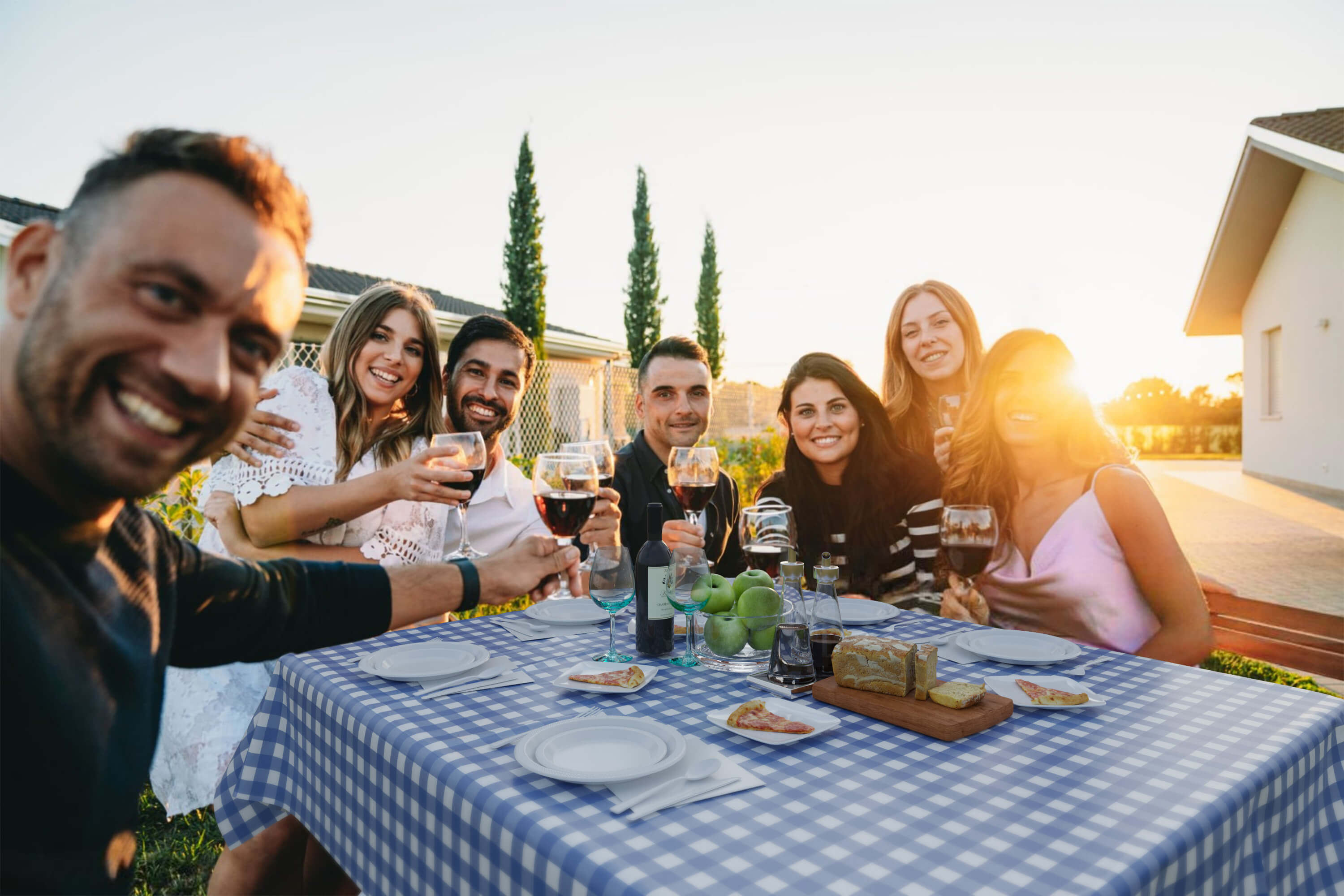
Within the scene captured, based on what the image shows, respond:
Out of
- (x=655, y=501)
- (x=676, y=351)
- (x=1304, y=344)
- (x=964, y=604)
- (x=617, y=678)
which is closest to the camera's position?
(x=617, y=678)

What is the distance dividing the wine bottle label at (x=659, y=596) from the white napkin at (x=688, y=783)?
0.64m

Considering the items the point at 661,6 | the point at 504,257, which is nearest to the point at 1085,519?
the point at 661,6

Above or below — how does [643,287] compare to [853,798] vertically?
above

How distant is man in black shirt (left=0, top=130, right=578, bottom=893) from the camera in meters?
0.77

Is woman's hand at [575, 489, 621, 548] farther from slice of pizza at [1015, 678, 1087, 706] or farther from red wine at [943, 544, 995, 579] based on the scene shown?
slice of pizza at [1015, 678, 1087, 706]

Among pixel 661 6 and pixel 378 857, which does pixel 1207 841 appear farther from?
pixel 661 6

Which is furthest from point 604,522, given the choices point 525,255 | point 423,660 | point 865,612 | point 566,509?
point 525,255

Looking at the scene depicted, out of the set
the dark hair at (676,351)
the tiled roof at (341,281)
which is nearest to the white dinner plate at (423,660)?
the dark hair at (676,351)

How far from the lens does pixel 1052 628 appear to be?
8.18 feet

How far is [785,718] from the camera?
1482 mm

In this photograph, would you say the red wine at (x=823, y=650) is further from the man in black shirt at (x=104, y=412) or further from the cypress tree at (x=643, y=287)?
the cypress tree at (x=643, y=287)

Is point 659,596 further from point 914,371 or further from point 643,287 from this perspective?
point 643,287

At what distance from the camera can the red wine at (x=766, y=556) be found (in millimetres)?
1975

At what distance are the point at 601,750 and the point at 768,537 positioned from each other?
0.84 meters
